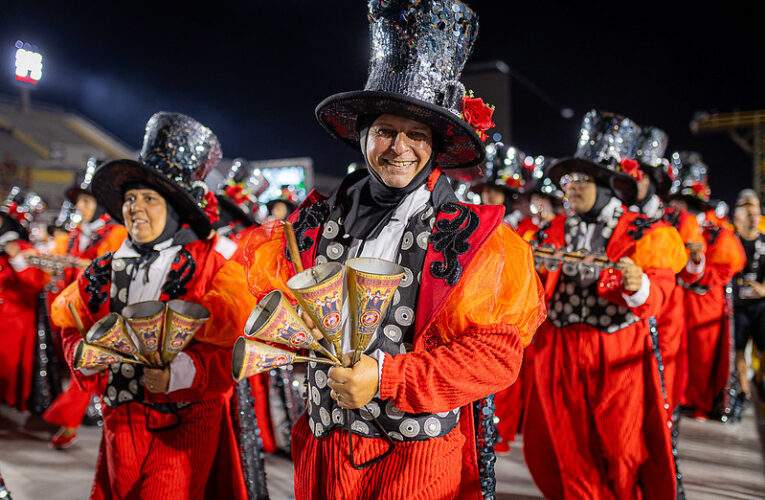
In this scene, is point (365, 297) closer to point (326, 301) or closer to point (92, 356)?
point (326, 301)

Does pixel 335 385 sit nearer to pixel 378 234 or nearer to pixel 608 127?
pixel 378 234

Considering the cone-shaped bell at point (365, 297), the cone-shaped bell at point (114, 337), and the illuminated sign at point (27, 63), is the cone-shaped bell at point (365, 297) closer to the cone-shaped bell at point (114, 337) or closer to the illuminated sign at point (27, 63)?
the cone-shaped bell at point (114, 337)

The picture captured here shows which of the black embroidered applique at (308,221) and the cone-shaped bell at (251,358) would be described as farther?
the black embroidered applique at (308,221)

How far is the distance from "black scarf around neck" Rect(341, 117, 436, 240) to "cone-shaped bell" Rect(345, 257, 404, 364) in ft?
1.33

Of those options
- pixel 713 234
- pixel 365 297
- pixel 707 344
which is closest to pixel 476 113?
pixel 365 297

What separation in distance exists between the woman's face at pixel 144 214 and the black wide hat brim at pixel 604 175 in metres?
2.46

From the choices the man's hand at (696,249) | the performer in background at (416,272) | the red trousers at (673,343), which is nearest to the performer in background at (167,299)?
the performer in background at (416,272)


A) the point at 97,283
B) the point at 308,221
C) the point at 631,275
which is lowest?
the point at 97,283

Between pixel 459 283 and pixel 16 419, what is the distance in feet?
19.6

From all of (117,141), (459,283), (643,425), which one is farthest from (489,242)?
(117,141)

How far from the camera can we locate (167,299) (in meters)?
2.52

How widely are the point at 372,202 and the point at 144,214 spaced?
52.9 inches

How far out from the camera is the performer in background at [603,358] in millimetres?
3186

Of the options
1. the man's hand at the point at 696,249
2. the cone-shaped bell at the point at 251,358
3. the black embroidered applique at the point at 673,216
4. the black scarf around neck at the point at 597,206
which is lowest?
the cone-shaped bell at the point at 251,358
